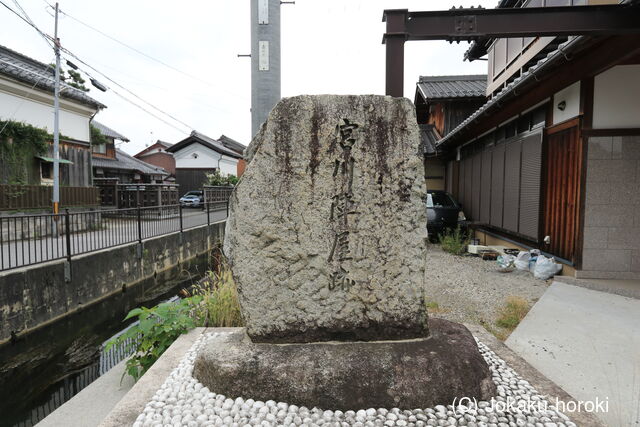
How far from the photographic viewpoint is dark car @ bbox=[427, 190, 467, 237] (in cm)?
1078

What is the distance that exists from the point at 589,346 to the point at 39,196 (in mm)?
15737

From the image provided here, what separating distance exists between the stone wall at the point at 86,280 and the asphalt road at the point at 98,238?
1.00ft

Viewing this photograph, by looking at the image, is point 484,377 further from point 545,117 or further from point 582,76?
point 545,117

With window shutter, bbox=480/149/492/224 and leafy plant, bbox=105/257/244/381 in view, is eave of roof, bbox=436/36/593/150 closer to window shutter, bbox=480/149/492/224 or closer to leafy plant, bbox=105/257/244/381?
window shutter, bbox=480/149/492/224

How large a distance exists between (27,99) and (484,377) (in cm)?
1612

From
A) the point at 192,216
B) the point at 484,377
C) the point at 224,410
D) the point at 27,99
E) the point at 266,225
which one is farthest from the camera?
the point at 192,216

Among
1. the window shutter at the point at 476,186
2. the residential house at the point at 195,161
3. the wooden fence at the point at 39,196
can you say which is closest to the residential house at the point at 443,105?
the window shutter at the point at 476,186

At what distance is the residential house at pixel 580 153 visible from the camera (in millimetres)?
5750

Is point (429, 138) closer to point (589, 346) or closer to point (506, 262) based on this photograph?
point (506, 262)

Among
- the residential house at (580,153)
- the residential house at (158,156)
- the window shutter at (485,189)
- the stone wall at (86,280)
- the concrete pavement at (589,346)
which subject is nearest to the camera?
the concrete pavement at (589,346)

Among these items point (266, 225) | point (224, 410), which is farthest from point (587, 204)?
point (224, 410)

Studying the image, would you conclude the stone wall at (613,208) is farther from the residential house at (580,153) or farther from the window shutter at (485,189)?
the window shutter at (485,189)

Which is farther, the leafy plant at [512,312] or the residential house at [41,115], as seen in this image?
the residential house at [41,115]

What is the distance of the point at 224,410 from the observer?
2445 millimetres
